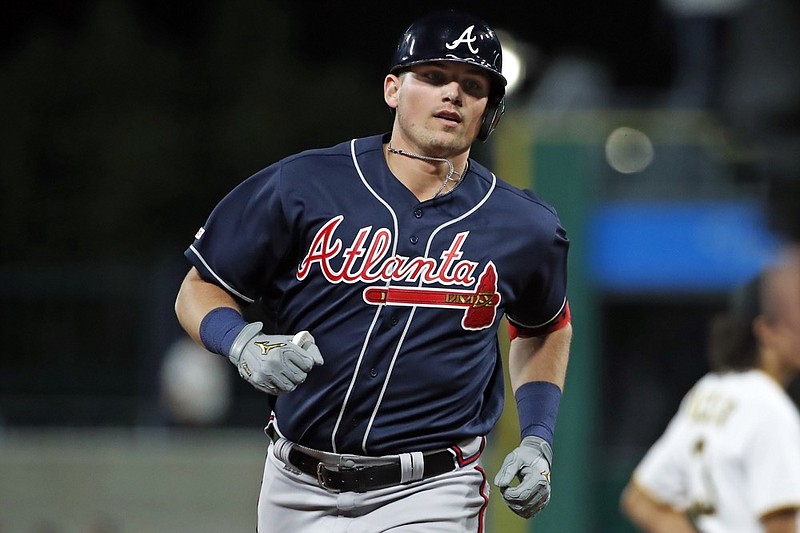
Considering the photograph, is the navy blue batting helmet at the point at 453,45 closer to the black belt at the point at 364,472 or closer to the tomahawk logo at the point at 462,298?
the tomahawk logo at the point at 462,298

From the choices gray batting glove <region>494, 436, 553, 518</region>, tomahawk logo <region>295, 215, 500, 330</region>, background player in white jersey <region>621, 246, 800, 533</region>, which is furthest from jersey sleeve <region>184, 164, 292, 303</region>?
background player in white jersey <region>621, 246, 800, 533</region>

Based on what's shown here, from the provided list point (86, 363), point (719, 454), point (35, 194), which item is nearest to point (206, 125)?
point (35, 194)

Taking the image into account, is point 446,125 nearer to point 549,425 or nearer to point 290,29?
point 549,425

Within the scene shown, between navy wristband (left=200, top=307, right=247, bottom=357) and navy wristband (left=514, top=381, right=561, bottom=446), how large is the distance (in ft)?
2.78

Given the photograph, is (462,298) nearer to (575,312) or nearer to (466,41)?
(466,41)

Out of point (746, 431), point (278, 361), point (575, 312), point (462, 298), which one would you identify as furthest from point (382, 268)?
point (575, 312)

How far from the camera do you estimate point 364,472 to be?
338 cm

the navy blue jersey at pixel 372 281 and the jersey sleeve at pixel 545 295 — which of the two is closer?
the navy blue jersey at pixel 372 281

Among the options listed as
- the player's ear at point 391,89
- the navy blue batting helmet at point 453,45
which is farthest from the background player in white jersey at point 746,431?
the player's ear at point 391,89

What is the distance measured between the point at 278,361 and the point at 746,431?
2120mm

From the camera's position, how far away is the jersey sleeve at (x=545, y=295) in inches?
141

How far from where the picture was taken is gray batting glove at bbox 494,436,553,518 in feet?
10.8

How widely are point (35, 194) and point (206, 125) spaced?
24.3ft

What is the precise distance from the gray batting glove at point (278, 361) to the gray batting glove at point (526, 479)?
1.92 ft
